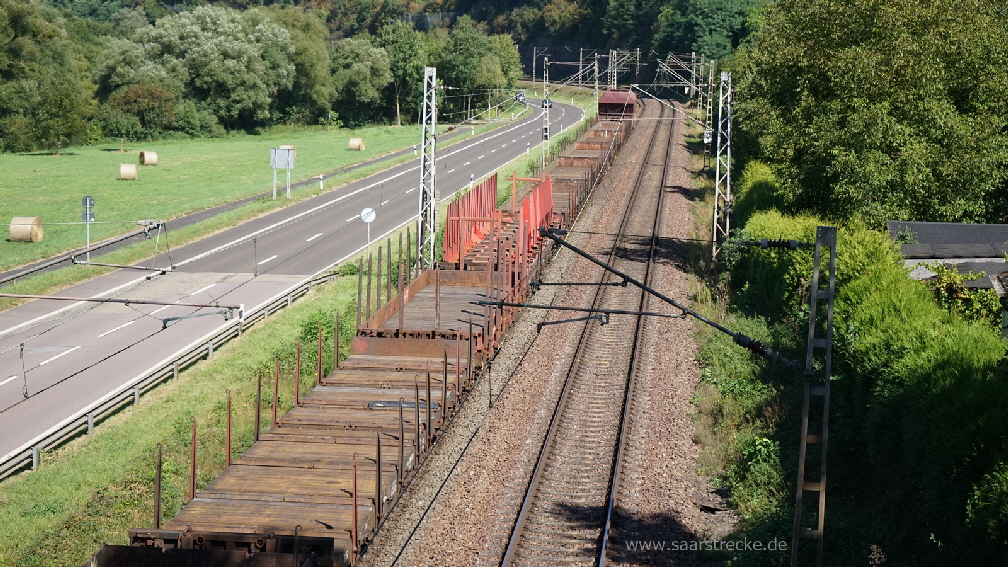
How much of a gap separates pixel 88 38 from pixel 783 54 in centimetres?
11059

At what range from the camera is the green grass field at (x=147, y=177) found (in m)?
49.8

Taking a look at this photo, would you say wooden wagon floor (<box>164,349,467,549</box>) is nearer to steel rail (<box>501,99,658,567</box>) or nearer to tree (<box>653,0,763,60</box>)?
steel rail (<box>501,99,658,567</box>)

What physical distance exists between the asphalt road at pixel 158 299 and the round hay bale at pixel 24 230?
25.0 ft

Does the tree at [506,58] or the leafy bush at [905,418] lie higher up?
Answer: the tree at [506,58]

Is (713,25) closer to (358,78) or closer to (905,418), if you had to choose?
(358,78)

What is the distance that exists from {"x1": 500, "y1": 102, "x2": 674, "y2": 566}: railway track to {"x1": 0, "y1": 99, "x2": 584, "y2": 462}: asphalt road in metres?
11.3

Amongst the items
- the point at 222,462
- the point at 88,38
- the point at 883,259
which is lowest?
the point at 222,462

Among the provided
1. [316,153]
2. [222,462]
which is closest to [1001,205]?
[222,462]

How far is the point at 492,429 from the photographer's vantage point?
2139cm

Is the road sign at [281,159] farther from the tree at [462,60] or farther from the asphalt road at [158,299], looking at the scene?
the tree at [462,60]

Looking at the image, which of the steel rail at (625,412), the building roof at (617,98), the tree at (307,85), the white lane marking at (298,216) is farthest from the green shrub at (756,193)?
the tree at (307,85)

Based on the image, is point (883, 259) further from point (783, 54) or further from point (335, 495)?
point (335, 495)

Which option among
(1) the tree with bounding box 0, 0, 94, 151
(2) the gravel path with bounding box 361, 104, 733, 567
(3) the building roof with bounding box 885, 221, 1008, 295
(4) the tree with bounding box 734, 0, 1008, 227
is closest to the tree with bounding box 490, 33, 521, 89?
(1) the tree with bounding box 0, 0, 94, 151

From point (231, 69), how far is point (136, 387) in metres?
74.3
